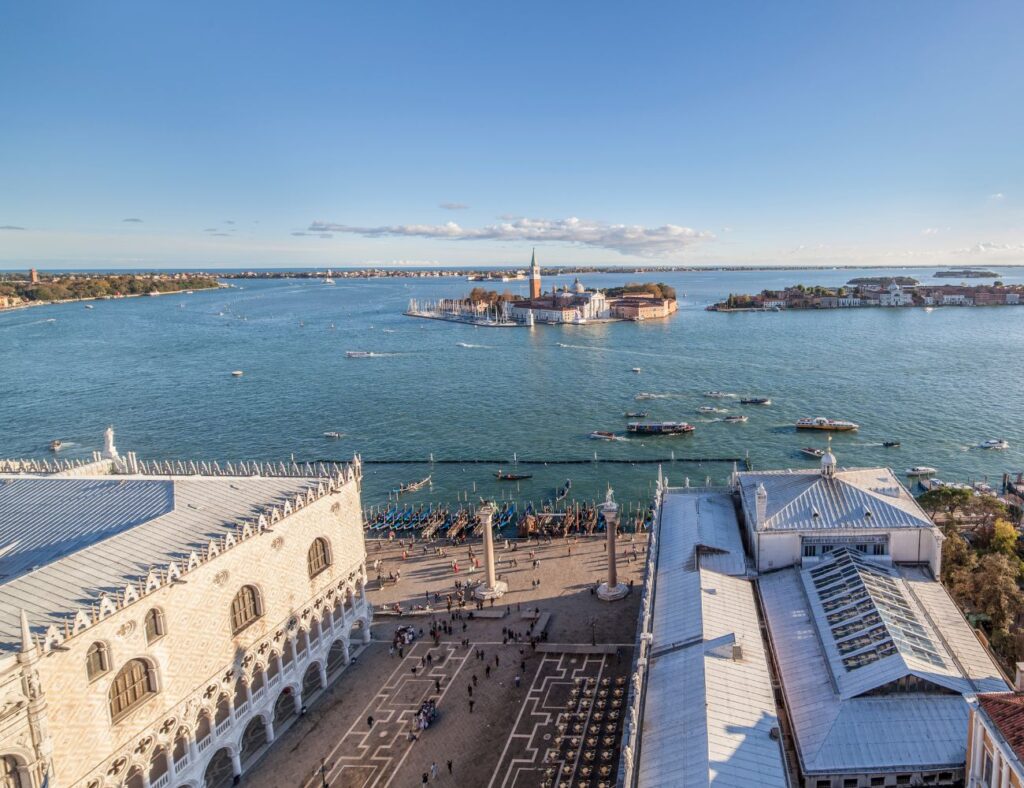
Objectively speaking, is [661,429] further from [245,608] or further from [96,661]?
[96,661]

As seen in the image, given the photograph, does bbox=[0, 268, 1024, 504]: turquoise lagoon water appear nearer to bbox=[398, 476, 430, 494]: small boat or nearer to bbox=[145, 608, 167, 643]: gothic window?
bbox=[398, 476, 430, 494]: small boat

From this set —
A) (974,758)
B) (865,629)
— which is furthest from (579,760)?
(974,758)

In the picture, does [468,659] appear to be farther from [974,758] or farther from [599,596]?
[974,758]

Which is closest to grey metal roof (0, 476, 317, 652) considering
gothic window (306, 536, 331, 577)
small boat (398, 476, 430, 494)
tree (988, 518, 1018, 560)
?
gothic window (306, 536, 331, 577)

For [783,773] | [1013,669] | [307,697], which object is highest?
[783,773]

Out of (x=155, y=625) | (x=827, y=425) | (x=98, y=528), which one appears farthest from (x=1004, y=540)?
(x=98, y=528)

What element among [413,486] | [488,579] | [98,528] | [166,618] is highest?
[98,528]

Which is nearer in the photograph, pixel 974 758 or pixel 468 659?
pixel 974 758
